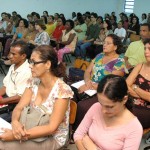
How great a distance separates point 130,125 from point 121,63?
163 centimetres

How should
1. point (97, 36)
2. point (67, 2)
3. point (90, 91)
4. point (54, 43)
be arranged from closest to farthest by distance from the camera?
1. point (90, 91)
2. point (54, 43)
3. point (97, 36)
4. point (67, 2)

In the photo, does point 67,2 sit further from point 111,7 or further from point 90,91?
point 90,91

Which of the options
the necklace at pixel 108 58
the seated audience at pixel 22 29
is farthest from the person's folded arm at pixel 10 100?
the seated audience at pixel 22 29

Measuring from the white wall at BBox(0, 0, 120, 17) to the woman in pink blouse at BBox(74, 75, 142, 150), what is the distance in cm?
901

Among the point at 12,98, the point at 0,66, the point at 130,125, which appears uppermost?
the point at 130,125

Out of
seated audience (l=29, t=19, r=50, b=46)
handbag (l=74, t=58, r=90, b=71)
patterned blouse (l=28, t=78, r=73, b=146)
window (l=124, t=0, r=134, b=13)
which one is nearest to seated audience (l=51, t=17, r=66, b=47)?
seated audience (l=29, t=19, r=50, b=46)

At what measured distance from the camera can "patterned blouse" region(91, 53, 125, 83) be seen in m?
3.10

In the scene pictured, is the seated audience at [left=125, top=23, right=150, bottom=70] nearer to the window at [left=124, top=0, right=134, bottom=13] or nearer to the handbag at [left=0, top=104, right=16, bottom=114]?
the handbag at [left=0, top=104, right=16, bottom=114]

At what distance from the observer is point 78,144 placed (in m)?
1.79

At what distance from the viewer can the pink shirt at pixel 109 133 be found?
1539 millimetres

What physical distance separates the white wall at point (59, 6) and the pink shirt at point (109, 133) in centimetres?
894

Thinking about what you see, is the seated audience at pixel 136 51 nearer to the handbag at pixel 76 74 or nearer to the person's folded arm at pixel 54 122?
the handbag at pixel 76 74

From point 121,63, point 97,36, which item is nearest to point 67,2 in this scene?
point 97,36

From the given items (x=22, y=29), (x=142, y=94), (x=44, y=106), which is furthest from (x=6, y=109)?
(x=22, y=29)
